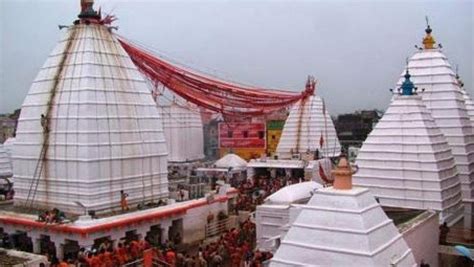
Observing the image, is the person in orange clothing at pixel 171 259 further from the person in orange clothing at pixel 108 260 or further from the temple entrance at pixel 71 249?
the temple entrance at pixel 71 249

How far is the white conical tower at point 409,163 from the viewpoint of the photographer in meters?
18.3

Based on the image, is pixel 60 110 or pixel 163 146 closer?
pixel 60 110

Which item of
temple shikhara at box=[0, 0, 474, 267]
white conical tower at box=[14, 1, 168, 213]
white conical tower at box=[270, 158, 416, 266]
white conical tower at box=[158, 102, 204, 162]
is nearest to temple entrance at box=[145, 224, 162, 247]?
temple shikhara at box=[0, 0, 474, 267]

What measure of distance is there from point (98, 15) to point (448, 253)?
16.4 m

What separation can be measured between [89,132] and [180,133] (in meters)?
22.9

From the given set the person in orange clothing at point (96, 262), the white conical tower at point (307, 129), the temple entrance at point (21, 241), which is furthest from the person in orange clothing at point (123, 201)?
the white conical tower at point (307, 129)

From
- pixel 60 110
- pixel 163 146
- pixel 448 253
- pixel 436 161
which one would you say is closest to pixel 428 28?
pixel 436 161

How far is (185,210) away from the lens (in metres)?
22.3

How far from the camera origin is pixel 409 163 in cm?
1864

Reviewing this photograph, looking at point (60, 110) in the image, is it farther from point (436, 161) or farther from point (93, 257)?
point (436, 161)

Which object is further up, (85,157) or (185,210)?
(85,157)

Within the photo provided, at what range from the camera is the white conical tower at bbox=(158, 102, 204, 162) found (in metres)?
43.1

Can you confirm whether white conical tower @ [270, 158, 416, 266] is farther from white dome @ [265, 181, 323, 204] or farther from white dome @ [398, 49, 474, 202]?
white dome @ [398, 49, 474, 202]

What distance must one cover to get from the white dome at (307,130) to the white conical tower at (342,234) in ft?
89.1
